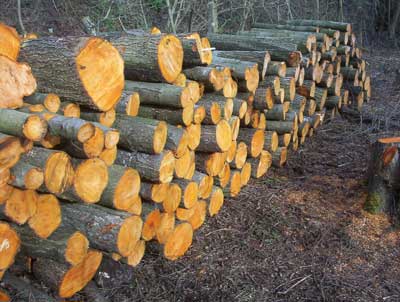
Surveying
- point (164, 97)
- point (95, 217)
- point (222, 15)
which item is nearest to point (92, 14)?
point (222, 15)

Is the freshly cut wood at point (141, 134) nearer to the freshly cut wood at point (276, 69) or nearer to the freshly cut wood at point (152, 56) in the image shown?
the freshly cut wood at point (152, 56)

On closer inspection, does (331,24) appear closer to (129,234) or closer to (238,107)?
(238,107)

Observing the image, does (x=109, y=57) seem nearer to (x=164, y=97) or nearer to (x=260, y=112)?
(x=164, y=97)

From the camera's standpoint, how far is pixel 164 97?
362cm

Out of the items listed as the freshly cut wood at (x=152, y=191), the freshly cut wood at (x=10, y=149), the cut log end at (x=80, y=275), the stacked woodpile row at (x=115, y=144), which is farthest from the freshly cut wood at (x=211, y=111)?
the freshly cut wood at (x=10, y=149)

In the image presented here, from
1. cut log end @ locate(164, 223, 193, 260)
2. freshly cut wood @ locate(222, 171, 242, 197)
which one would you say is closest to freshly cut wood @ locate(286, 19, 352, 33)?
freshly cut wood @ locate(222, 171, 242, 197)

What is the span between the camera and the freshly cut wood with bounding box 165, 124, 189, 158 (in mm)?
3502

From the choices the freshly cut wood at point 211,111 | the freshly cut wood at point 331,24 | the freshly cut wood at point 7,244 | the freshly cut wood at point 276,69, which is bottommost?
the freshly cut wood at point 7,244

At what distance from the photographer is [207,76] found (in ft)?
13.2

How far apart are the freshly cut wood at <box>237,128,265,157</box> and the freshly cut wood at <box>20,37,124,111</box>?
1.99 metres

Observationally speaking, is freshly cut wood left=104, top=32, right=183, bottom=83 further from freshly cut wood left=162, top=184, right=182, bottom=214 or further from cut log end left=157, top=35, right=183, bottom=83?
freshly cut wood left=162, top=184, right=182, bottom=214

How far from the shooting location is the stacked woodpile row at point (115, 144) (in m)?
2.75

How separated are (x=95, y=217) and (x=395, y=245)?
2.55 metres

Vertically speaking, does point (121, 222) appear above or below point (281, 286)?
above
